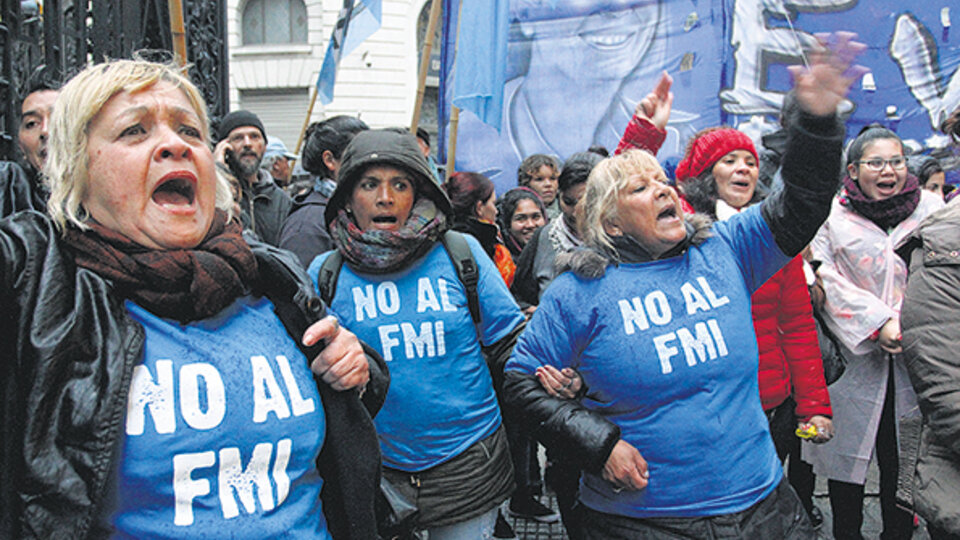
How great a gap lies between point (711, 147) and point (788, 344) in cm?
98

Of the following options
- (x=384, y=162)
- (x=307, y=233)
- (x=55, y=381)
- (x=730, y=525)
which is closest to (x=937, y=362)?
(x=730, y=525)

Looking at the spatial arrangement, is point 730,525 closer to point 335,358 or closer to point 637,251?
point 637,251

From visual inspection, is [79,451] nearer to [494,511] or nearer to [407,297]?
[407,297]

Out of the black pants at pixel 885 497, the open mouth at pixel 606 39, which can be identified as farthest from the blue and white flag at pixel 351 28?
the black pants at pixel 885 497

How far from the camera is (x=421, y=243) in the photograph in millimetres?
2627

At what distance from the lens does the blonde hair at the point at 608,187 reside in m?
2.39

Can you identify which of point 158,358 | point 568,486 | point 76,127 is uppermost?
point 76,127

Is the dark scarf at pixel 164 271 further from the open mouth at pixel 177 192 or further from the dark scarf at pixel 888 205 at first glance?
the dark scarf at pixel 888 205

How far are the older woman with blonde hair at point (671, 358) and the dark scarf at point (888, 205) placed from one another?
1651mm

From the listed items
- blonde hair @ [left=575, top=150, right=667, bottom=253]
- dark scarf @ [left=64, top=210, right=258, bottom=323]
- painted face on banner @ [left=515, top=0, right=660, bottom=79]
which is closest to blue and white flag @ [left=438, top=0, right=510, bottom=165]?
painted face on banner @ [left=515, top=0, right=660, bottom=79]

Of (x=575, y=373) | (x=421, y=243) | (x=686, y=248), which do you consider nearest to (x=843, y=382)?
(x=686, y=248)

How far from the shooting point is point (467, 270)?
2645 millimetres

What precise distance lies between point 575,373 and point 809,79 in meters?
1.10

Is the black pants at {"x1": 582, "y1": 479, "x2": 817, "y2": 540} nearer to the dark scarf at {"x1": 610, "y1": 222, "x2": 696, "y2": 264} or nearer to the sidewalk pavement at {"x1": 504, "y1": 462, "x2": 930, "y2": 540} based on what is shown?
the dark scarf at {"x1": 610, "y1": 222, "x2": 696, "y2": 264}
